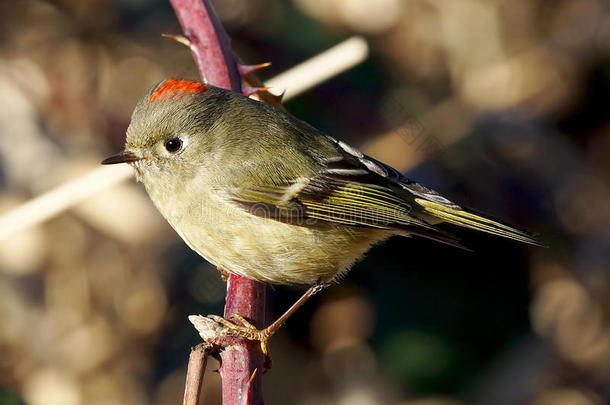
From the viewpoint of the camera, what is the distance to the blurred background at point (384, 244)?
117 inches

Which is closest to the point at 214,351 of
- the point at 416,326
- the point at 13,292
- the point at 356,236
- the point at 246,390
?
the point at 246,390

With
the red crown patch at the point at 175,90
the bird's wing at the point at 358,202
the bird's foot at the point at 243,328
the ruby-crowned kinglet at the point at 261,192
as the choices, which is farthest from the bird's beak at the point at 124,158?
the bird's foot at the point at 243,328

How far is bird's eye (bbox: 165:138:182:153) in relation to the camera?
2.10 meters

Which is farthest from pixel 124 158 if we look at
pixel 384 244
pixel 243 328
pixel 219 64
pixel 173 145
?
pixel 384 244

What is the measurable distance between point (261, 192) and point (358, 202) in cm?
30

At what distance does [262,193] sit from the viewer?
212 cm

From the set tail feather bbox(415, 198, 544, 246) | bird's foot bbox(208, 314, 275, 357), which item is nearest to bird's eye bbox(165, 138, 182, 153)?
bird's foot bbox(208, 314, 275, 357)

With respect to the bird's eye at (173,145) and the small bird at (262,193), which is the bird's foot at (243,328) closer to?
the small bird at (262,193)

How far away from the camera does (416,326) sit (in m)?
2.90

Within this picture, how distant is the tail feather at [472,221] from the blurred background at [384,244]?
801 millimetres

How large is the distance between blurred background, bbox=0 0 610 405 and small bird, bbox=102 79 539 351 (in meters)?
0.79

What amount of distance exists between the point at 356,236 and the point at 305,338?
3.74 feet

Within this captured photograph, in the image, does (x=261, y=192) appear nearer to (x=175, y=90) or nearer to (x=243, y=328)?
(x=175, y=90)

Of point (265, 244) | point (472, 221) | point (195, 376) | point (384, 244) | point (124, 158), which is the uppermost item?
point (384, 244)
